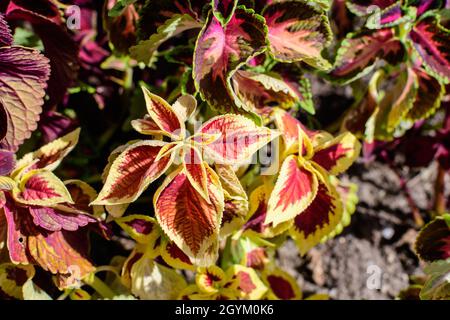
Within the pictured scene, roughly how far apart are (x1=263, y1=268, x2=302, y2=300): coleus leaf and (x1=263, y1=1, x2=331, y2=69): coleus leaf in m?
0.47

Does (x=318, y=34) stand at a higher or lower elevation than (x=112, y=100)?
higher

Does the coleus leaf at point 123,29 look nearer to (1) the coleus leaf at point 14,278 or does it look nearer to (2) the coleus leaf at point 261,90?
(2) the coleus leaf at point 261,90

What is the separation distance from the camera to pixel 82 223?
102cm

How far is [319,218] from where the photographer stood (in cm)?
115

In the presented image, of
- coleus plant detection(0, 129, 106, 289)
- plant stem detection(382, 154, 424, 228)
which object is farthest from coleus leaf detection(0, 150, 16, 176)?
plant stem detection(382, 154, 424, 228)

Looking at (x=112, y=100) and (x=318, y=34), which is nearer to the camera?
(x=318, y=34)

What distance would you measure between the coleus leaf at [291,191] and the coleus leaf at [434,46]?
0.28 m

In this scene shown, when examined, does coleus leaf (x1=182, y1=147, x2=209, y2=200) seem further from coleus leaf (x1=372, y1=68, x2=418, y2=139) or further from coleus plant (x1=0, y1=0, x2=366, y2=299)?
coleus leaf (x1=372, y1=68, x2=418, y2=139)

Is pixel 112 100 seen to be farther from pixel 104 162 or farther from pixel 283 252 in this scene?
pixel 283 252

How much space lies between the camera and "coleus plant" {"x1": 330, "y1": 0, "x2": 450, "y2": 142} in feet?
3.59

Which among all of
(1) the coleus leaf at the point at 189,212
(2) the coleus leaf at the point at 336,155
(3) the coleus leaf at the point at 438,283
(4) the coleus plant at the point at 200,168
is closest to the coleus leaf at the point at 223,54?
(4) the coleus plant at the point at 200,168

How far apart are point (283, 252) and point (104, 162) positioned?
0.47 m

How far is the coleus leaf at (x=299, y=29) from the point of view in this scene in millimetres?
1035
